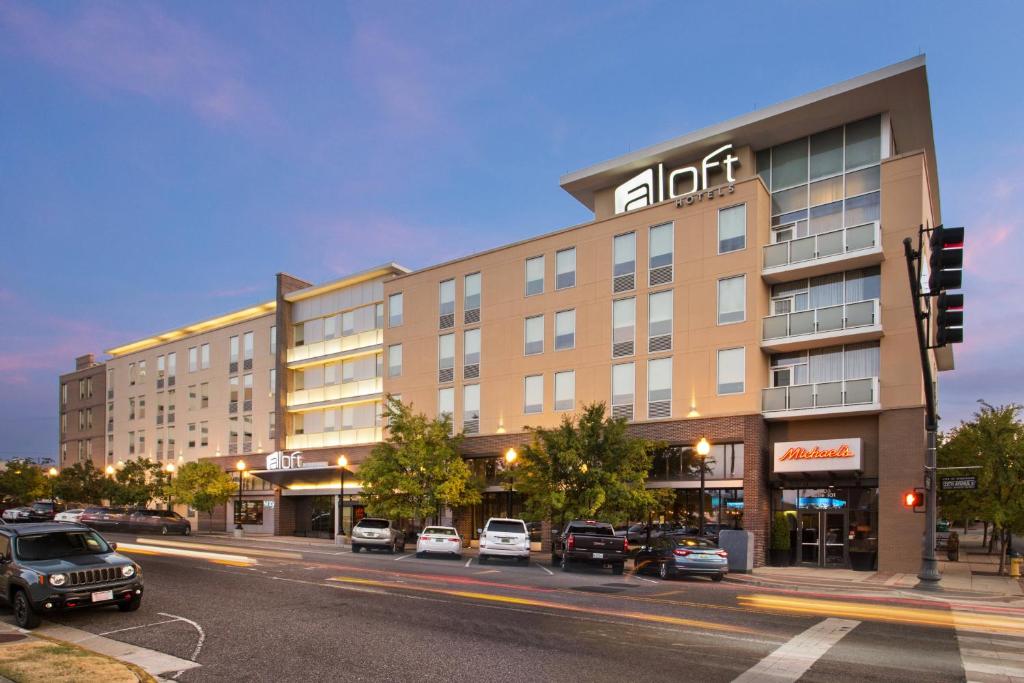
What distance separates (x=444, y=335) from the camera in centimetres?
4341

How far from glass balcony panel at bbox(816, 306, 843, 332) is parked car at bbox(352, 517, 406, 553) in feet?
67.1

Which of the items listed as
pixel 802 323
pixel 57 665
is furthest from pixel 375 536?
pixel 57 665

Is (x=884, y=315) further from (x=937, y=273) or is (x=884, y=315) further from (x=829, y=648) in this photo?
(x=829, y=648)

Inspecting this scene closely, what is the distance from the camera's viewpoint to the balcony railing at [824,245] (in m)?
29.8

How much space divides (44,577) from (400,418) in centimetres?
2535

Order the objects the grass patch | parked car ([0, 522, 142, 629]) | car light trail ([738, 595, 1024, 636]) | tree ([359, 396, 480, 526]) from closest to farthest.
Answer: the grass patch, parked car ([0, 522, 142, 629]), car light trail ([738, 595, 1024, 636]), tree ([359, 396, 480, 526])

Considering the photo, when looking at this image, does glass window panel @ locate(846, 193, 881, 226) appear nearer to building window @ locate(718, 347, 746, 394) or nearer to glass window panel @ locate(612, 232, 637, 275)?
building window @ locate(718, 347, 746, 394)

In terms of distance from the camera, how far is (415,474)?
3709cm

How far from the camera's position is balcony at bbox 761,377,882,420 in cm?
2909

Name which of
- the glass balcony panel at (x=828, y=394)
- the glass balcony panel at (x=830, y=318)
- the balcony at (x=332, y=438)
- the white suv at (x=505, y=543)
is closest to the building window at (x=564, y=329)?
the white suv at (x=505, y=543)

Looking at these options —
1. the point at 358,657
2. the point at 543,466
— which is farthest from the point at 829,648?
the point at 543,466

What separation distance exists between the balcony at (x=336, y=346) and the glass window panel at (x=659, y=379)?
19.5 meters

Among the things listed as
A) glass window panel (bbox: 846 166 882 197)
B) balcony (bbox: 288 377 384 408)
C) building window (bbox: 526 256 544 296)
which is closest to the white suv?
building window (bbox: 526 256 544 296)

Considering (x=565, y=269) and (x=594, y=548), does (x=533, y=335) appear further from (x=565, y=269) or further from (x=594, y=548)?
(x=594, y=548)
